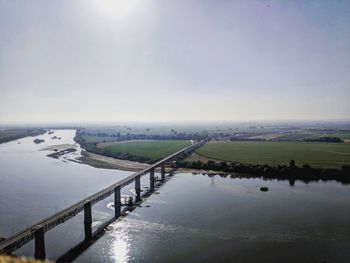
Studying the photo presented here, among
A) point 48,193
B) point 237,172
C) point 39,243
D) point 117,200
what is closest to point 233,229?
point 117,200

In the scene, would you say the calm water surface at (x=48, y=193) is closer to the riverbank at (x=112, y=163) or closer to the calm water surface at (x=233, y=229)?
the riverbank at (x=112, y=163)

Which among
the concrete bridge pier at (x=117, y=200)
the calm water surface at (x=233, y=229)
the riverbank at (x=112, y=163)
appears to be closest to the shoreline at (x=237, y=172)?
the riverbank at (x=112, y=163)

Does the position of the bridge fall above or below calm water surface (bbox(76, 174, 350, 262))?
above

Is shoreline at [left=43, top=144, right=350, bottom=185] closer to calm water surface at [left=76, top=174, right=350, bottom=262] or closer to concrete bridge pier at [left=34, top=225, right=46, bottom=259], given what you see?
calm water surface at [left=76, top=174, right=350, bottom=262]

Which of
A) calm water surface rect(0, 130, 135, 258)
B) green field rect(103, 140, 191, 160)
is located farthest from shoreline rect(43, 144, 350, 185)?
green field rect(103, 140, 191, 160)

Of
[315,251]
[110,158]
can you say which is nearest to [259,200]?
[315,251]
